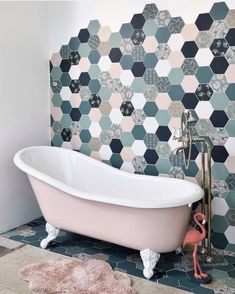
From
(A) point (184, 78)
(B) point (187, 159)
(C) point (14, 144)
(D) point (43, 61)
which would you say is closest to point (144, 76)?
(A) point (184, 78)

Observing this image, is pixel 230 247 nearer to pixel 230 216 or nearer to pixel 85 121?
pixel 230 216

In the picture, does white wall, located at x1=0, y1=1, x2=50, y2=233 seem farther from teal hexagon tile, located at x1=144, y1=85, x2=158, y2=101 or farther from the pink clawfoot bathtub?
teal hexagon tile, located at x1=144, y1=85, x2=158, y2=101

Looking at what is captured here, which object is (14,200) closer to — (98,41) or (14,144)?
(14,144)

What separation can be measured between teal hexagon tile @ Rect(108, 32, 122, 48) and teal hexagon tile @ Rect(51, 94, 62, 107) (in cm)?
72

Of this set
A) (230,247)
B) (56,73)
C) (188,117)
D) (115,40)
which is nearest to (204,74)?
(188,117)

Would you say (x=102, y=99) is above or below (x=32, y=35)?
below

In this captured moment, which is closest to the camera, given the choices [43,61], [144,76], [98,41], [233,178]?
[233,178]

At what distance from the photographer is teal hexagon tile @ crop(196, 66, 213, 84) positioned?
2623 millimetres

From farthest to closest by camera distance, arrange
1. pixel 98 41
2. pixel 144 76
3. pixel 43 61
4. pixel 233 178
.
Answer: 1. pixel 43 61
2. pixel 98 41
3. pixel 144 76
4. pixel 233 178

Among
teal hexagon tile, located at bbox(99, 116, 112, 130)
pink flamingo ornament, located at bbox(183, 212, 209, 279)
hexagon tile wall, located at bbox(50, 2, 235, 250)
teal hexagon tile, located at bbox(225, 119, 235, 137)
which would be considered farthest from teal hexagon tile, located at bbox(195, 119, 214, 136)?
teal hexagon tile, located at bbox(99, 116, 112, 130)

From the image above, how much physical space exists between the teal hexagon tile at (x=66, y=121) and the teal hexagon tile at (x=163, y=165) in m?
0.94

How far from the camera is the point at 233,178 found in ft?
8.59

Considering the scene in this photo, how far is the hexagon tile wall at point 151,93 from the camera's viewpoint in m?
2.61

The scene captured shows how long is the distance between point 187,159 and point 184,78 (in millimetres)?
611
